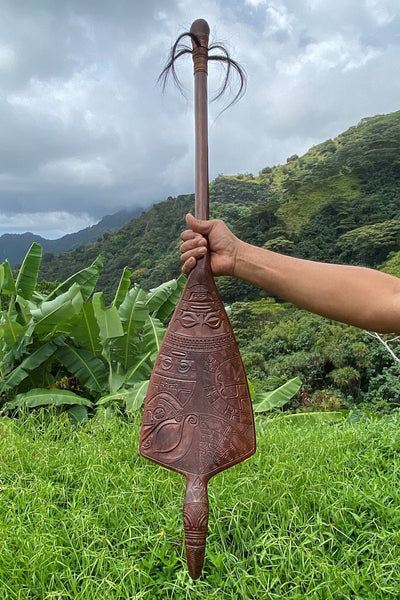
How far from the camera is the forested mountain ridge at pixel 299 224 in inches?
395

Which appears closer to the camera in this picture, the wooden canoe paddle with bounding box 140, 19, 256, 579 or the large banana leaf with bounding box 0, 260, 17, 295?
the wooden canoe paddle with bounding box 140, 19, 256, 579

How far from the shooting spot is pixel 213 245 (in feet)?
4.33

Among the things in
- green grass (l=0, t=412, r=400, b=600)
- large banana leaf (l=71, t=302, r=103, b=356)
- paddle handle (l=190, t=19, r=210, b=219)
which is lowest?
green grass (l=0, t=412, r=400, b=600)

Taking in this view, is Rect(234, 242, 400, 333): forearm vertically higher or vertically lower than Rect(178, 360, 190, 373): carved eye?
higher

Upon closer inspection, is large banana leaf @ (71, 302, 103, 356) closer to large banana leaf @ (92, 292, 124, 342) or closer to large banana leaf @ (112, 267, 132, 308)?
large banana leaf @ (92, 292, 124, 342)

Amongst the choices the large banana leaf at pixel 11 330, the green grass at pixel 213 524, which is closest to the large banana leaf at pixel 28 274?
the large banana leaf at pixel 11 330

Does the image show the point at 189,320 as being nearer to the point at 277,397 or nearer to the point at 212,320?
the point at 212,320

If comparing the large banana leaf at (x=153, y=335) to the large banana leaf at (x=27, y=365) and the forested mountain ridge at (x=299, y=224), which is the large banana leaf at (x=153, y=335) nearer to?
the large banana leaf at (x=27, y=365)

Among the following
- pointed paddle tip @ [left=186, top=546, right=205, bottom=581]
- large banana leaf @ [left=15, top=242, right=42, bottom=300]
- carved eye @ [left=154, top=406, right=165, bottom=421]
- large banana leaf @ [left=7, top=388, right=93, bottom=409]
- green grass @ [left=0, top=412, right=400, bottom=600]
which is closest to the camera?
pointed paddle tip @ [left=186, top=546, right=205, bottom=581]

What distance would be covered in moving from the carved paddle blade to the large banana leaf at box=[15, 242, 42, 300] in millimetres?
3248

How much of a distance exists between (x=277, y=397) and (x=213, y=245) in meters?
2.77

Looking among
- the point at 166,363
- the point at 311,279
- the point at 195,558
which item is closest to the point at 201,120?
the point at 311,279

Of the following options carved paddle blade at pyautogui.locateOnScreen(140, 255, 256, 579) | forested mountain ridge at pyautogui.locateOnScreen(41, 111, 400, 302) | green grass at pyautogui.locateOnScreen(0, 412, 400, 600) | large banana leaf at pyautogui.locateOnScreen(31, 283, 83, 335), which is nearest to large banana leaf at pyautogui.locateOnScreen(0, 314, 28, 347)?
large banana leaf at pyautogui.locateOnScreen(31, 283, 83, 335)

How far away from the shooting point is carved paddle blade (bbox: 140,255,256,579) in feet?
3.88
